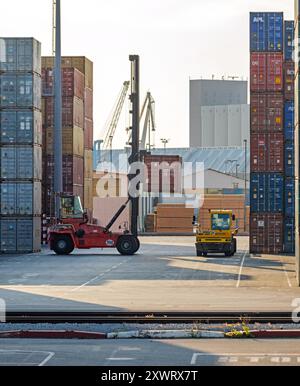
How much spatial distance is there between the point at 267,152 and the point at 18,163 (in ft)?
45.7

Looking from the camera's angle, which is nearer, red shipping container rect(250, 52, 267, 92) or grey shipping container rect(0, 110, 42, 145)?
red shipping container rect(250, 52, 267, 92)

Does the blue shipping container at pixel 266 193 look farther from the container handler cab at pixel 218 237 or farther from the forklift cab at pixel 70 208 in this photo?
the forklift cab at pixel 70 208

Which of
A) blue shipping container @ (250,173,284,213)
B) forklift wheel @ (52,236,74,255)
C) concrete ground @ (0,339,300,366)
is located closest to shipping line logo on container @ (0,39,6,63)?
forklift wheel @ (52,236,74,255)

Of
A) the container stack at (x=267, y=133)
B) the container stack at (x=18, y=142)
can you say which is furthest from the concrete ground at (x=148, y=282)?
the container stack at (x=267, y=133)

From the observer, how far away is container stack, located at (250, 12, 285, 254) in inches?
2172

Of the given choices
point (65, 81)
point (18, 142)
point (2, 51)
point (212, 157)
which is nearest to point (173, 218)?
point (65, 81)

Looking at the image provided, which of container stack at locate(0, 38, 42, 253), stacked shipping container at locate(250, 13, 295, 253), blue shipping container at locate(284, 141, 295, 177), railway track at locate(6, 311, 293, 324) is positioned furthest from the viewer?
blue shipping container at locate(284, 141, 295, 177)

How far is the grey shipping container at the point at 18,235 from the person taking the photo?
55906mm

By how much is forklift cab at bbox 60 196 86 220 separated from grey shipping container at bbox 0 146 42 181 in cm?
274

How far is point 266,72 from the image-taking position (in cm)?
5541

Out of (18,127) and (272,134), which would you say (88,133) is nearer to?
(18,127)

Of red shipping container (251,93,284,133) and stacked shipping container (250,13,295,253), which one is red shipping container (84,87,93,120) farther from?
stacked shipping container (250,13,295,253)
